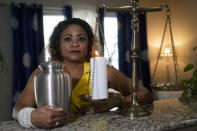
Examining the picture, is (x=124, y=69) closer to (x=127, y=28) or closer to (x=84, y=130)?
(x=127, y=28)

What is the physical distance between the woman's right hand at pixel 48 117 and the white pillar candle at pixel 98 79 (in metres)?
0.13

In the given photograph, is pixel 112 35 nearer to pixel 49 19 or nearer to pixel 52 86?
pixel 49 19

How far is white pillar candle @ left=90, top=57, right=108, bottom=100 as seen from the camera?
2.43 feet

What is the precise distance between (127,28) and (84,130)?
3503 millimetres

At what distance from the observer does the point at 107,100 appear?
74 cm

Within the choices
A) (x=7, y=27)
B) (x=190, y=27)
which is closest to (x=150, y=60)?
(x=190, y=27)

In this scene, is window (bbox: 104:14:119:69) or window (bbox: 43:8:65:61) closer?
window (bbox: 43:8:65:61)

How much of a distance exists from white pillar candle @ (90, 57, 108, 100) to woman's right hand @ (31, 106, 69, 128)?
0.43 ft

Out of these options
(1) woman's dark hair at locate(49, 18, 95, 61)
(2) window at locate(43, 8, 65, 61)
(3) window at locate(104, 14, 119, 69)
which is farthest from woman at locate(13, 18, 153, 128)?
(3) window at locate(104, 14, 119, 69)

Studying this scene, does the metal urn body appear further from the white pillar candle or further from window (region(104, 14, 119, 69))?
window (region(104, 14, 119, 69))

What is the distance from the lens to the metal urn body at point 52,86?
655 mm

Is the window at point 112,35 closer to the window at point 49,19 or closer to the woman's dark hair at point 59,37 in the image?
the window at point 49,19

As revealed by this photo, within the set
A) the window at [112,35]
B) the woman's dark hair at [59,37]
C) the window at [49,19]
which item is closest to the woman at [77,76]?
the woman's dark hair at [59,37]

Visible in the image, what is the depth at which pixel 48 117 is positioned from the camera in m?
0.64
